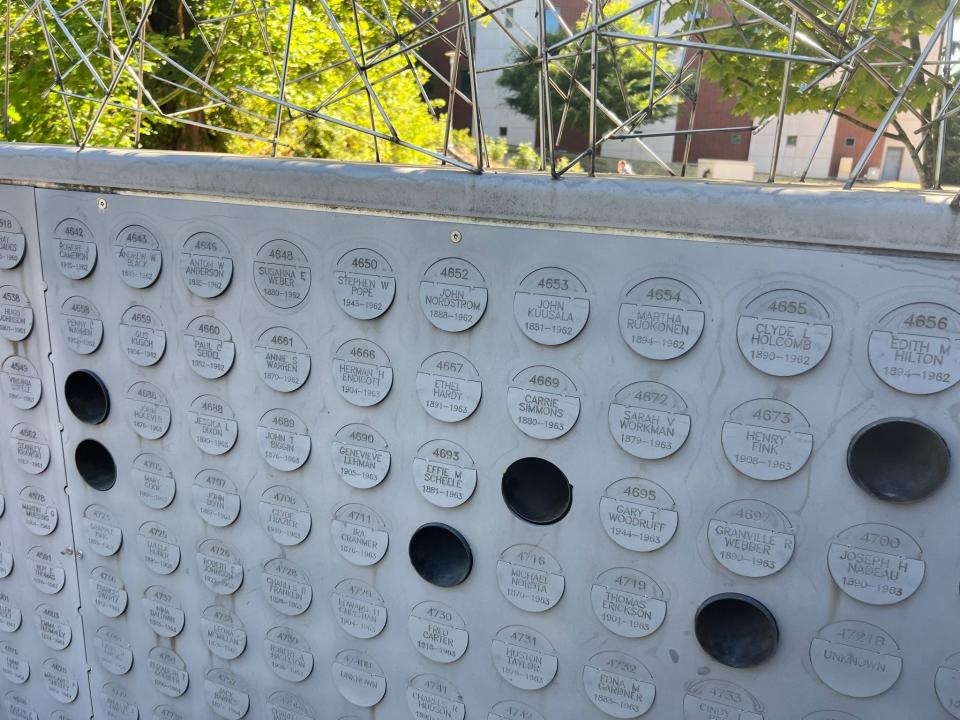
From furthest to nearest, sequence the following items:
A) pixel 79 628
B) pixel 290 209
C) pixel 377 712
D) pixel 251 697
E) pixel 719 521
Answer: pixel 79 628
pixel 251 697
pixel 377 712
pixel 290 209
pixel 719 521

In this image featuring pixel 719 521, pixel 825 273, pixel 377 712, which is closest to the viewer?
pixel 825 273

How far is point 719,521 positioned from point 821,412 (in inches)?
13.3

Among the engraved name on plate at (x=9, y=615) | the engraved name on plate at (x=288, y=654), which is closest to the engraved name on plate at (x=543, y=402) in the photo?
the engraved name on plate at (x=288, y=654)

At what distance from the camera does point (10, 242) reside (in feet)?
7.91

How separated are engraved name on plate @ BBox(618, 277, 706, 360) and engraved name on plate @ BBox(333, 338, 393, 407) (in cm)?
65

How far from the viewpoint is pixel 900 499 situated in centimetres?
154

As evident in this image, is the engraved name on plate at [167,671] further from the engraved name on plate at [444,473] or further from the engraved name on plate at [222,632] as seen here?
the engraved name on plate at [444,473]

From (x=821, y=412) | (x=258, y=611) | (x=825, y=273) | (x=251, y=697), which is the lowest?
(x=251, y=697)

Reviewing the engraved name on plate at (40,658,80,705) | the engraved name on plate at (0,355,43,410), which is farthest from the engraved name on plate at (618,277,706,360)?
the engraved name on plate at (40,658,80,705)

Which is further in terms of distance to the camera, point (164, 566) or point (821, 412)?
point (164, 566)

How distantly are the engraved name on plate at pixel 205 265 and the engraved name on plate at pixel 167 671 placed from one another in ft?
4.04

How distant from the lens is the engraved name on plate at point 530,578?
1895mm

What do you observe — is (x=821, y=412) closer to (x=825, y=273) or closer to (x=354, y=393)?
(x=825, y=273)

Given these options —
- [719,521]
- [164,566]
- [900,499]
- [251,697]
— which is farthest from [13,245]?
[900,499]
